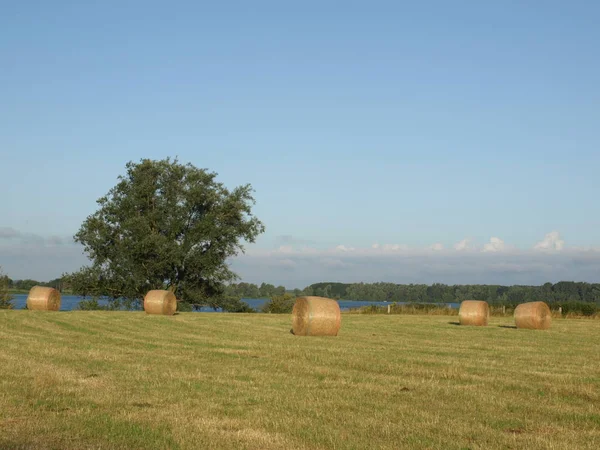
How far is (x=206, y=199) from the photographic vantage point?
179ft

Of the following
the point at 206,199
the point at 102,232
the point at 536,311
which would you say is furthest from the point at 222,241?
the point at 536,311

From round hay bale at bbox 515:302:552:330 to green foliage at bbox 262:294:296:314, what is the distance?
26.7 m

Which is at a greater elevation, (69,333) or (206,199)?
(206,199)

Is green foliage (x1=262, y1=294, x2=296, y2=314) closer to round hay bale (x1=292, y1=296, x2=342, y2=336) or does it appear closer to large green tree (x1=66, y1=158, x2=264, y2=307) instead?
large green tree (x1=66, y1=158, x2=264, y2=307)

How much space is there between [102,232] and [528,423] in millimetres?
46937

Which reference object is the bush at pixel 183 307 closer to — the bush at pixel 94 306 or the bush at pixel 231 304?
the bush at pixel 231 304

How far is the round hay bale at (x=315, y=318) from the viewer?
25.8 meters

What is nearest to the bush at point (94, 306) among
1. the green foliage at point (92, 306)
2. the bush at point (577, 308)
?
the green foliage at point (92, 306)

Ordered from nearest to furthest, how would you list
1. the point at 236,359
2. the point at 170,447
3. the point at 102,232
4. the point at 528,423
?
the point at 170,447, the point at 528,423, the point at 236,359, the point at 102,232

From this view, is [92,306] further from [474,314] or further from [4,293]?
[474,314]

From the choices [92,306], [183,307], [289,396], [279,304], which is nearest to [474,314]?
[183,307]

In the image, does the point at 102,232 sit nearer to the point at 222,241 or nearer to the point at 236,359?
the point at 222,241

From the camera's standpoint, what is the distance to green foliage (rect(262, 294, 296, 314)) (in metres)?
58.5

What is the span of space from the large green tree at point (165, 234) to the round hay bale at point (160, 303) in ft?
42.8
